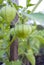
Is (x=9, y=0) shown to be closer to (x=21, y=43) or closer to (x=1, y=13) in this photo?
(x=1, y=13)

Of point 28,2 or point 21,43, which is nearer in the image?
point 28,2

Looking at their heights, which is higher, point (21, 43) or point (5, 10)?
point (5, 10)

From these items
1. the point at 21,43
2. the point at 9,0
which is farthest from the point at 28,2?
the point at 21,43

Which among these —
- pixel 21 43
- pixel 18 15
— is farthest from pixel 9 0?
pixel 21 43

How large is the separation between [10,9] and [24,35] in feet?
0.14

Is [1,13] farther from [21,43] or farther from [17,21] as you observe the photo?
[21,43]

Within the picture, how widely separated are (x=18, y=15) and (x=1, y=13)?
32 millimetres

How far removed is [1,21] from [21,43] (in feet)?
0.40

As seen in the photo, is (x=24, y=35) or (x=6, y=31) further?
(x=6, y=31)

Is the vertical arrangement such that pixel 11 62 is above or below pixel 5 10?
below

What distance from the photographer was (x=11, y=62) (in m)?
0.33

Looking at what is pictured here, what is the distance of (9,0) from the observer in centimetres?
31

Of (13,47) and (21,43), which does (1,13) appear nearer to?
(13,47)

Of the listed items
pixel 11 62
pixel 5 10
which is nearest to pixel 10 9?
pixel 5 10
